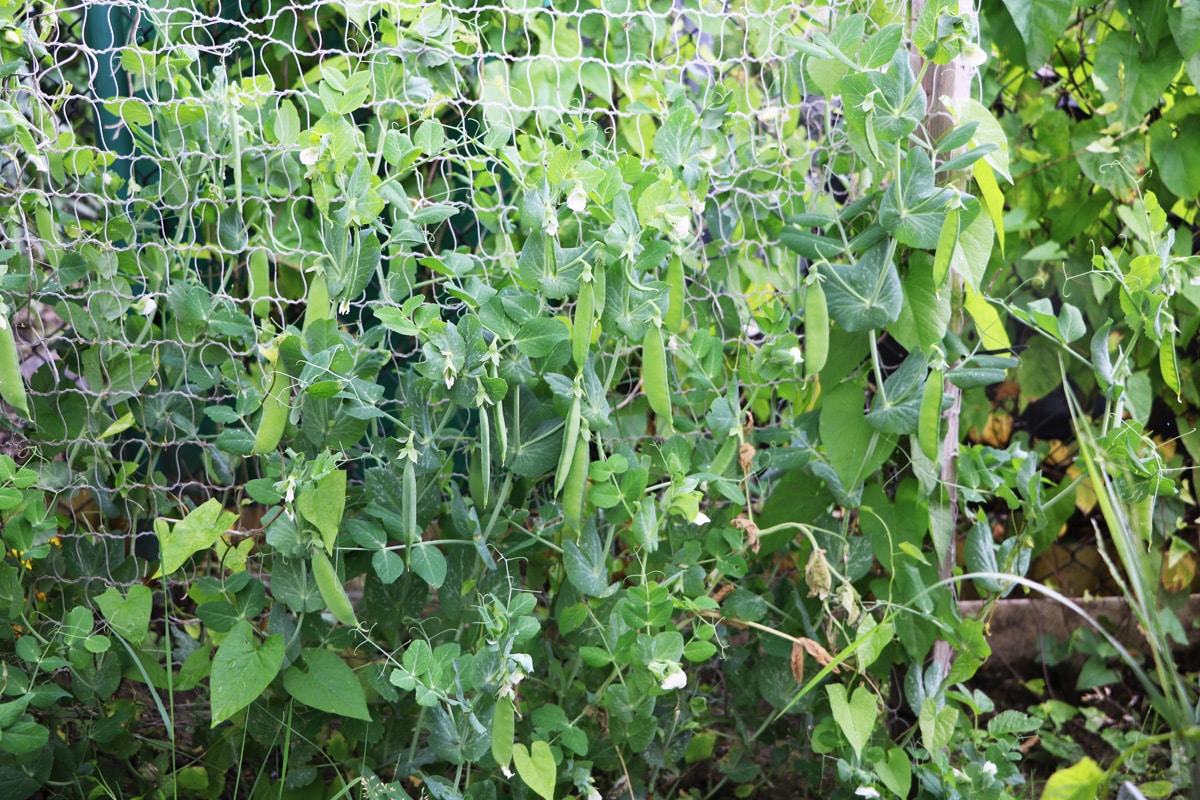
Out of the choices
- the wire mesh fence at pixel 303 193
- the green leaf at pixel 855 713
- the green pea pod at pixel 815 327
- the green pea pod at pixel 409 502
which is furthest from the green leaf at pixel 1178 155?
the green pea pod at pixel 409 502

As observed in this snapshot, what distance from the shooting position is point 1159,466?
1.31 m

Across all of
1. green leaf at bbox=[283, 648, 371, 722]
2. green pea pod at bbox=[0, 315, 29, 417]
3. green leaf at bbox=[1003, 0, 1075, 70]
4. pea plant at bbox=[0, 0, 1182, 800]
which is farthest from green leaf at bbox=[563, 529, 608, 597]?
green leaf at bbox=[1003, 0, 1075, 70]

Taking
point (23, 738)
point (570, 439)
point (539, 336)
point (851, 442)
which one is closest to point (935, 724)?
point (851, 442)

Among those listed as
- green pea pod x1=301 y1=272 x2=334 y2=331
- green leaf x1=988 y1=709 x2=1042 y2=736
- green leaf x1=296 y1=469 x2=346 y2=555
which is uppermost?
green pea pod x1=301 y1=272 x2=334 y2=331

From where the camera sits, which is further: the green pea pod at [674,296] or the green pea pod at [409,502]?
the green pea pod at [674,296]

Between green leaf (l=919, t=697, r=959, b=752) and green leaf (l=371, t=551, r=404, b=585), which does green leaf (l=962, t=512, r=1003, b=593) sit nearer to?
green leaf (l=919, t=697, r=959, b=752)

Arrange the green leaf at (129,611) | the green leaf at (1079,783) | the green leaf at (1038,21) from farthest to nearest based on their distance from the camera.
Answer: the green leaf at (1038,21)
the green leaf at (129,611)
the green leaf at (1079,783)

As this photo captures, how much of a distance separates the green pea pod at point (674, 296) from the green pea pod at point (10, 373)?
920 mm

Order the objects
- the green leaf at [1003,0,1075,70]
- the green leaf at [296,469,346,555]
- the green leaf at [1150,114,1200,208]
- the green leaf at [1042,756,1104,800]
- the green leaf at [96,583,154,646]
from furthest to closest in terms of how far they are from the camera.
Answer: the green leaf at [1150,114,1200,208]
the green leaf at [1003,0,1075,70]
the green leaf at [96,583,154,646]
the green leaf at [296,469,346,555]
the green leaf at [1042,756,1104,800]

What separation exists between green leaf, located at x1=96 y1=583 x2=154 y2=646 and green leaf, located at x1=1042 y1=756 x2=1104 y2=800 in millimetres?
1193

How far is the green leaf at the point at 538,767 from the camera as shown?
4.00ft

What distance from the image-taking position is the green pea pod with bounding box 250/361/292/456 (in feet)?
4.11

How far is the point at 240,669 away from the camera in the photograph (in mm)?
1235

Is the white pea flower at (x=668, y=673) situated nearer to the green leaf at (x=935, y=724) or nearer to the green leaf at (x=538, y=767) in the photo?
the green leaf at (x=538, y=767)
